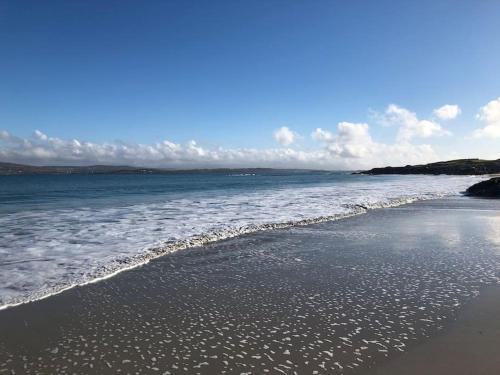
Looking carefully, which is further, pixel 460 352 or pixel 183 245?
pixel 183 245

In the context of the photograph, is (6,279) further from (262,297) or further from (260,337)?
(260,337)

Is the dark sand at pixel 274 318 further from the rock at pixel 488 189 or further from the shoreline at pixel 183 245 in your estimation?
the rock at pixel 488 189

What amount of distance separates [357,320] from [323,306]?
827 mm

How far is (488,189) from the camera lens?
116 ft

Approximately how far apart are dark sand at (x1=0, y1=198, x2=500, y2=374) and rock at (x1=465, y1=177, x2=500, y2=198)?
26.2 m

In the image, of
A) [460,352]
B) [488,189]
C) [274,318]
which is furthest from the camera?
[488,189]

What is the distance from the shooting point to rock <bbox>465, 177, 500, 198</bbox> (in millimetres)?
33938

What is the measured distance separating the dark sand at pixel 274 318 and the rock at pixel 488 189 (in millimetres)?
26185

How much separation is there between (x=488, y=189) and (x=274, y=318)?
35803 mm

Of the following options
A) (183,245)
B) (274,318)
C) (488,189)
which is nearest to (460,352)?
(274,318)

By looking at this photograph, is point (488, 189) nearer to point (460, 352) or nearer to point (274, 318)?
point (460, 352)

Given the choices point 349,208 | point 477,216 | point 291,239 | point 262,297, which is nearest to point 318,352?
point 262,297

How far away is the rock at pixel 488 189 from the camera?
33938 mm

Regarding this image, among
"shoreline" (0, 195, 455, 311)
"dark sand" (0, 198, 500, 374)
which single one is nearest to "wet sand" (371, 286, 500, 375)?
"dark sand" (0, 198, 500, 374)
